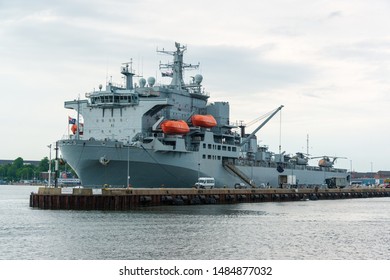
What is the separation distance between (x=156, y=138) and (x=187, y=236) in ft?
121

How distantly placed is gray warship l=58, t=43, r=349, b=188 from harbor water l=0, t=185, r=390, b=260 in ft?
44.1

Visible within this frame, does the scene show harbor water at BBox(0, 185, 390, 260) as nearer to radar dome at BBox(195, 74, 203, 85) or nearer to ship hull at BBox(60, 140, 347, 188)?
ship hull at BBox(60, 140, 347, 188)

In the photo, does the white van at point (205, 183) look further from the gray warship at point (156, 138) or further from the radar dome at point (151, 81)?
the radar dome at point (151, 81)

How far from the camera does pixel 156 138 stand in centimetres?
8381

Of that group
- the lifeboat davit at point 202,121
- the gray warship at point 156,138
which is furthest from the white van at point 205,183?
the lifeboat davit at point 202,121

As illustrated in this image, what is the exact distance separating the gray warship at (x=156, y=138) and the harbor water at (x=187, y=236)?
13431 millimetres

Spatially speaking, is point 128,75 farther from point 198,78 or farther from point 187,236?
point 187,236

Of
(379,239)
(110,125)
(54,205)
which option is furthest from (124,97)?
(379,239)

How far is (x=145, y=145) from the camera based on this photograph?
3233 inches

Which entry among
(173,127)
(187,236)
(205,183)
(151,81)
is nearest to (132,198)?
(173,127)

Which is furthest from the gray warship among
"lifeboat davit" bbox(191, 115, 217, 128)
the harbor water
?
the harbor water

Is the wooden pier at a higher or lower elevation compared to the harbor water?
higher

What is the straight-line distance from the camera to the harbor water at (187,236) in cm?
4027

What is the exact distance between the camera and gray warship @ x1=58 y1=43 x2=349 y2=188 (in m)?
80.4
